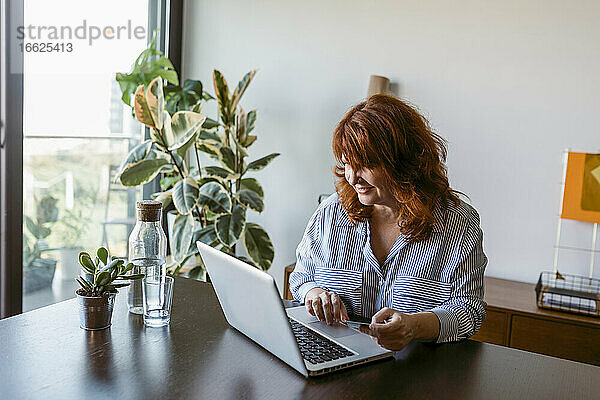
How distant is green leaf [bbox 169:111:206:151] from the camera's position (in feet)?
9.94

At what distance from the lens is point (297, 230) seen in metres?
3.66

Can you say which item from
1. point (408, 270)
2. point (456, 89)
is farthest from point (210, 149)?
point (408, 270)

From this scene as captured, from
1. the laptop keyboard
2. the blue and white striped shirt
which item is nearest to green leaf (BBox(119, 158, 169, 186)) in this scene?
the blue and white striped shirt

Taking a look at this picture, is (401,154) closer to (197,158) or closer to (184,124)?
(184,124)

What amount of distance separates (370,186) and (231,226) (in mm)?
1403

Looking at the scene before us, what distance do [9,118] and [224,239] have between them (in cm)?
109

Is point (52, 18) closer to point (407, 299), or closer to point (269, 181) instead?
point (269, 181)

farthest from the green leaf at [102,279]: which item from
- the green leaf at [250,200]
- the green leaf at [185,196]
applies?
the green leaf at [250,200]

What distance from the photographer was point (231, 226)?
10.3 ft

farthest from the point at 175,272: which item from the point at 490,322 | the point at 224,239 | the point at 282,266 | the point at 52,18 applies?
Answer: the point at 490,322

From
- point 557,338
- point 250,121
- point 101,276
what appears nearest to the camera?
point 101,276

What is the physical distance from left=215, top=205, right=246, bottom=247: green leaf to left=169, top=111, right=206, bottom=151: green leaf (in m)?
0.42

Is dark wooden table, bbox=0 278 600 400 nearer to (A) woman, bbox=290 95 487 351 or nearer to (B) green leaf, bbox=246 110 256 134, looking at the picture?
(A) woman, bbox=290 95 487 351

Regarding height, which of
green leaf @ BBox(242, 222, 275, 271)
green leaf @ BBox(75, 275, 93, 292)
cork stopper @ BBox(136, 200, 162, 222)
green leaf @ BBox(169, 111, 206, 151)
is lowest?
green leaf @ BBox(242, 222, 275, 271)
